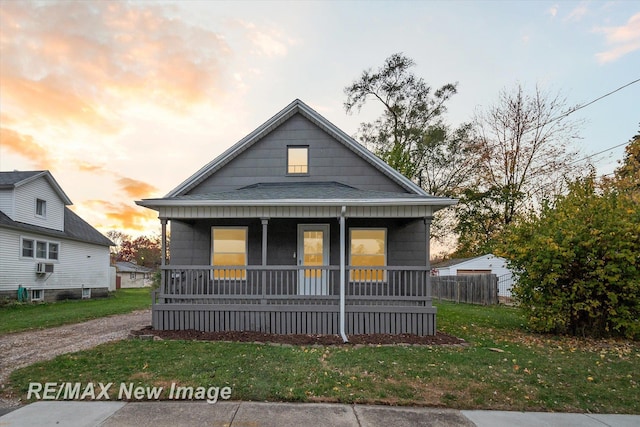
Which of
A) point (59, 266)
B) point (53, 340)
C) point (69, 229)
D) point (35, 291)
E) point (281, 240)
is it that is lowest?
→ point (35, 291)

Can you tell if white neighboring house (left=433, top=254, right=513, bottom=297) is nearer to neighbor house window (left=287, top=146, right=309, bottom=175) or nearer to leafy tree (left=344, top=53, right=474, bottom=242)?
leafy tree (left=344, top=53, right=474, bottom=242)

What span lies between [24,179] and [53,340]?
11653 millimetres

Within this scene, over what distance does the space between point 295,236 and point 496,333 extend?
565 cm

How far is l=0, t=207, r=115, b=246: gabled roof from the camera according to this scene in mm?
15016

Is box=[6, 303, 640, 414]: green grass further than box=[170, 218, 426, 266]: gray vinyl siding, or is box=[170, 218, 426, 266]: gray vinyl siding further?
box=[170, 218, 426, 266]: gray vinyl siding

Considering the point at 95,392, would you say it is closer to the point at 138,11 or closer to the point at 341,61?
the point at 138,11

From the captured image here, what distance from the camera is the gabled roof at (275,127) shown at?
1052cm

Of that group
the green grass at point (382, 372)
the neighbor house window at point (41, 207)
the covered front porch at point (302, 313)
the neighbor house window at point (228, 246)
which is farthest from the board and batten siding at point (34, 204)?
the green grass at point (382, 372)

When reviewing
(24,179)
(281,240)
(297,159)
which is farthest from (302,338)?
(24,179)

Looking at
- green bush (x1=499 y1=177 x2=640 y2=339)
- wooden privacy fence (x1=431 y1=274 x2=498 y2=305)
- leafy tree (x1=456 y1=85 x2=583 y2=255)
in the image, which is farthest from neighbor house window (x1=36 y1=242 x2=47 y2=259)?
leafy tree (x1=456 y1=85 x2=583 y2=255)

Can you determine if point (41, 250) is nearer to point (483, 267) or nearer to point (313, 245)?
point (313, 245)

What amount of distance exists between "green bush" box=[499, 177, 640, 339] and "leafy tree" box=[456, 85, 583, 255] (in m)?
A: 13.6

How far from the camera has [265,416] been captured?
12.5ft

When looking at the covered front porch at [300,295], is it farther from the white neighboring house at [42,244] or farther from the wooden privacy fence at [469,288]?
the white neighboring house at [42,244]
